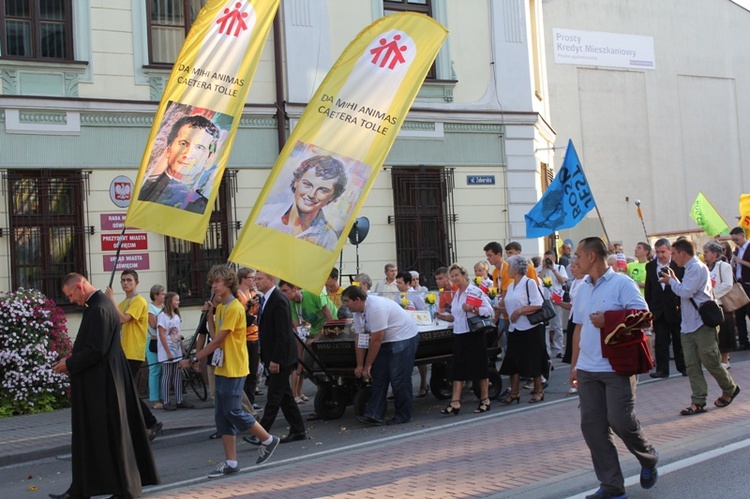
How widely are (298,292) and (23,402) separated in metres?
4.09

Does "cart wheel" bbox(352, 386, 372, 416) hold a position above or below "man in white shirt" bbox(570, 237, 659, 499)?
below

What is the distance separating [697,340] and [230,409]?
5157 millimetres

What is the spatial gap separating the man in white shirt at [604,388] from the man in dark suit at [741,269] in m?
10.1

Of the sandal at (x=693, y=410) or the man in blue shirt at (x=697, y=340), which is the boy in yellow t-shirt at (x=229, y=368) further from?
the man in blue shirt at (x=697, y=340)

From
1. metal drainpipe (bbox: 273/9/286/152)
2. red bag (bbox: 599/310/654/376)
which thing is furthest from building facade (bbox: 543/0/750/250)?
red bag (bbox: 599/310/654/376)

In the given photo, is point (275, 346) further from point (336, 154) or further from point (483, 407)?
point (483, 407)

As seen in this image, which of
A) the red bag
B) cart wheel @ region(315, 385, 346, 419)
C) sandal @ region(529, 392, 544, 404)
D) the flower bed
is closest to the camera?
the red bag

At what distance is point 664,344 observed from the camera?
43.9 ft

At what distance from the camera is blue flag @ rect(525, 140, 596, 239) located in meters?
16.5

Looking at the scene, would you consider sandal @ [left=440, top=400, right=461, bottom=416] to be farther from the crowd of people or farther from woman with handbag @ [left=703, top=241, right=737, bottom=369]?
woman with handbag @ [left=703, top=241, right=737, bottom=369]

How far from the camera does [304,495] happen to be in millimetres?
7230

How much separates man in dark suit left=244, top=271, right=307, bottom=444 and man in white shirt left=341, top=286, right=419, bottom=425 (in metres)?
1.15

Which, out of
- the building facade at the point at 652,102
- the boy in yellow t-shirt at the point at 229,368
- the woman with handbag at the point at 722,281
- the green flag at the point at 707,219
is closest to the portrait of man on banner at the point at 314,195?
the boy in yellow t-shirt at the point at 229,368

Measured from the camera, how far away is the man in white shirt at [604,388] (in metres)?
6.53
